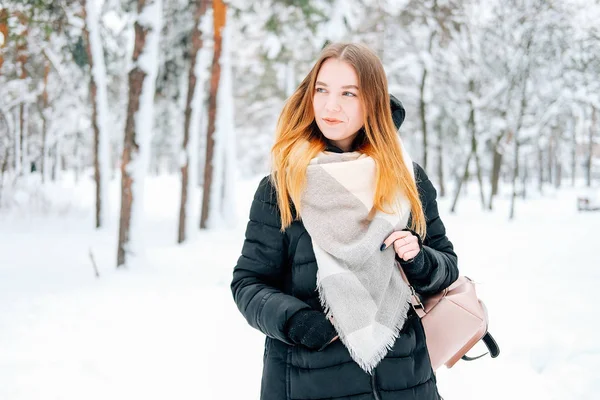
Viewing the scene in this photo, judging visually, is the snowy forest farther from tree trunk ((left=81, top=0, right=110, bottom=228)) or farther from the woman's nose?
the woman's nose

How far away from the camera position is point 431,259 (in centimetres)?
178

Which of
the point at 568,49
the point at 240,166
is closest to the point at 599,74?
the point at 568,49

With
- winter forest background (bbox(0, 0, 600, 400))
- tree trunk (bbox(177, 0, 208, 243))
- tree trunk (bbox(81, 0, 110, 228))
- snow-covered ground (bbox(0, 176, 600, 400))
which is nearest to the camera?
snow-covered ground (bbox(0, 176, 600, 400))

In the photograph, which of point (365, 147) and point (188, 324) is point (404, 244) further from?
point (188, 324)

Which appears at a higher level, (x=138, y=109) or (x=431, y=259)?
(x=138, y=109)

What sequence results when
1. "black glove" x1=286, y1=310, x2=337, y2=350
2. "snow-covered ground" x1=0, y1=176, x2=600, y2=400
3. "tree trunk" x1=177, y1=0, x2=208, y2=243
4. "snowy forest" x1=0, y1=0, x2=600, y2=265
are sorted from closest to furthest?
"black glove" x1=286, y1=310, x2=337, y2=350 → "snow-covered ground" x1=0, y1=176, x2=600, y2=400 → "snowy forest" x1=0, y1=0, x2=600, y2=265 → "tree trunk" x1=177, y1=0, x2=208, y2=243

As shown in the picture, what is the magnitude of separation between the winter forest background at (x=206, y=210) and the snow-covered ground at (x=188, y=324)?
0.09 feet

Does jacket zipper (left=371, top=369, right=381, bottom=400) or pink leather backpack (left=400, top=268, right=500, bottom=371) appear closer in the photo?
jacket zipper (left=371, top=369, right=381, bottom=400)

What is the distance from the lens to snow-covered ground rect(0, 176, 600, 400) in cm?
418

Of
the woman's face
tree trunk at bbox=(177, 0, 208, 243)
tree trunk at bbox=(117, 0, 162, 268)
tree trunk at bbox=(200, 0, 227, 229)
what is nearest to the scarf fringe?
the woman's face

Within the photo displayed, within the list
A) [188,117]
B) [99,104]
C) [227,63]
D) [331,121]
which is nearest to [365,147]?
[331,121]

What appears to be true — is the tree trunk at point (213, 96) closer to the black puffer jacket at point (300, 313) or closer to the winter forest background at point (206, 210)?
the winter forest background at point (206, 210)

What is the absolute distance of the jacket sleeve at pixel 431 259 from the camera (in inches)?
69.7

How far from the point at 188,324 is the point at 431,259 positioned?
15.5 feet
